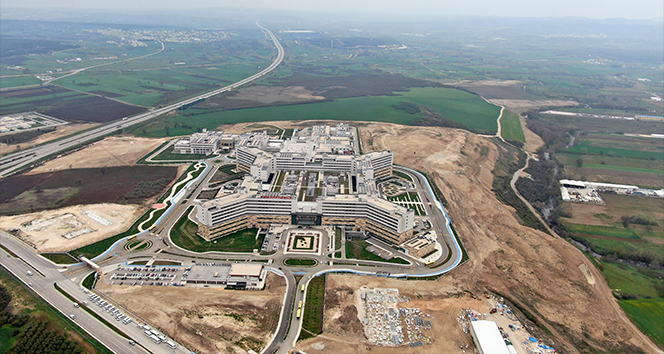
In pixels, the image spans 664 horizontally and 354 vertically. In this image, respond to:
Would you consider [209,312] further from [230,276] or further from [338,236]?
[338,236]

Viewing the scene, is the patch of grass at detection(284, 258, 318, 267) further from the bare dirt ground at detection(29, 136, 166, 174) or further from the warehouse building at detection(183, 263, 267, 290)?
the bare dirt ground at detection(29, 136, 166, 174)

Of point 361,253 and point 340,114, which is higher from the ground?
point 340,114

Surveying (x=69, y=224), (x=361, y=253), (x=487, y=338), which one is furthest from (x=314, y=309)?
(x=69, y=224)

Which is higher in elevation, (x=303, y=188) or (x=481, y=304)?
(x=303, y=188)

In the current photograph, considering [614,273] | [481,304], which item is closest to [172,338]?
[481,304]

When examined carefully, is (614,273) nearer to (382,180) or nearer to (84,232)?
(382,180)

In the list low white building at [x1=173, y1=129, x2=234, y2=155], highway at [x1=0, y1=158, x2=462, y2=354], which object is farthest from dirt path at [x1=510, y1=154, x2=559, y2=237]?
low white building at [x1=173, y1=129, x2=234, y2=155]
